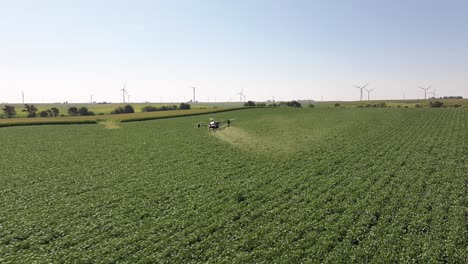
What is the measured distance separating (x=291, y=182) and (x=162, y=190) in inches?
351

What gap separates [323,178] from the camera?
63.1 ft

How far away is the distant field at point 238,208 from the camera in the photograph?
34.6 ft

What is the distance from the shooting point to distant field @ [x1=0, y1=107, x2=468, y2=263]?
10555 mm

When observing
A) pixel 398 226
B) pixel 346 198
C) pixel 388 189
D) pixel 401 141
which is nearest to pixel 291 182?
pixel 346 198

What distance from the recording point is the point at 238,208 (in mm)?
14523

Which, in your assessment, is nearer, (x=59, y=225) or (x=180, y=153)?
(x=59, y=225)

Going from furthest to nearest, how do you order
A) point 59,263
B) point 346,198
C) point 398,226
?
point 346,198
point 398,226
point 59,263

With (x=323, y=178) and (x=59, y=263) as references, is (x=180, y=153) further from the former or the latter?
(x=59, y=263)

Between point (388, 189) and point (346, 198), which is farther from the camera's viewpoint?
point (388, 189)

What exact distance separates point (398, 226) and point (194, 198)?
1082 centimetres

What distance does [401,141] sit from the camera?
110 feet

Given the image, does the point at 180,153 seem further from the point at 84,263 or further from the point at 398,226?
the point at 398,226

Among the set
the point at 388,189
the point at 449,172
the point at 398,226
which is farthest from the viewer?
the point at 449,172

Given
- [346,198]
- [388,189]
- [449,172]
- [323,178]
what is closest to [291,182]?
[323,178]
